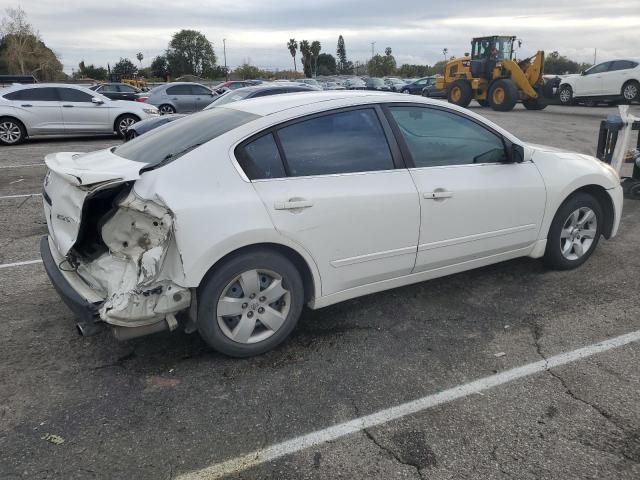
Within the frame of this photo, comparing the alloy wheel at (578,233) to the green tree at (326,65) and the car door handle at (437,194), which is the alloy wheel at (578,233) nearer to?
the car door handle at (437,194)

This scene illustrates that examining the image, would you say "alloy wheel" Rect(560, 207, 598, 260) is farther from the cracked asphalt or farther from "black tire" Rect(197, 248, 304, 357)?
"black tire" Rect(197, 248, 304, 357)

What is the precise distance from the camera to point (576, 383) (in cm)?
310

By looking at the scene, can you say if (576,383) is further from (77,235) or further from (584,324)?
(77,235)

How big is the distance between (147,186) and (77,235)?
0.59 m

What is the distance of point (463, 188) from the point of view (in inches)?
152

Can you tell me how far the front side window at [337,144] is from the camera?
3.39 meters

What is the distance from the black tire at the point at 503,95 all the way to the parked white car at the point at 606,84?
126 inches

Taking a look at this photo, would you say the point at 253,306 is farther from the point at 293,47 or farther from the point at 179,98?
the point at 293,47

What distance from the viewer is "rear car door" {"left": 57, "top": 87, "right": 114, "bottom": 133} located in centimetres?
1361

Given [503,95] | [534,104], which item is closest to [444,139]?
→ [503,95]

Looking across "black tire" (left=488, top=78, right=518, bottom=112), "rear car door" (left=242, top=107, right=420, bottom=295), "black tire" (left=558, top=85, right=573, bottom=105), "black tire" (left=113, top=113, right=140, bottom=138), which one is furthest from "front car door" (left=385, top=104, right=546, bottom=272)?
"black tire" (left=558, top=85, right=573, bottom=105)

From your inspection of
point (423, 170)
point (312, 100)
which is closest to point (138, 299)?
point (312, 100)

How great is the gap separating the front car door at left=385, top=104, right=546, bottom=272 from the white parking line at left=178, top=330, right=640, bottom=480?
39.2 inches

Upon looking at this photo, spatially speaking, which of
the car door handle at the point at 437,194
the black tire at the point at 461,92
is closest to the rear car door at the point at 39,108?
the car door handle at the point at 437,194
